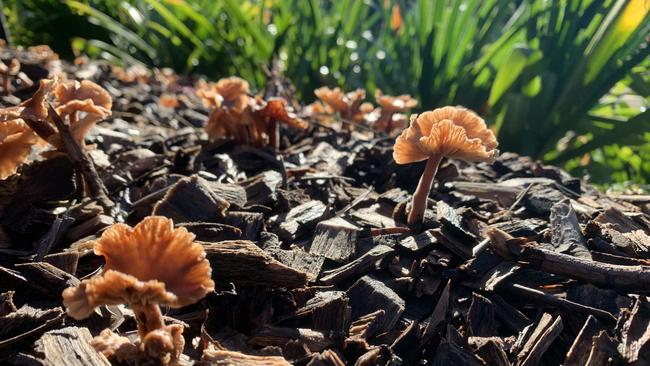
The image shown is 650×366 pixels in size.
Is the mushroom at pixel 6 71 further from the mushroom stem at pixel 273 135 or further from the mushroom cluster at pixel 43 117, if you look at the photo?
the mushroom stem at pixel 273 135

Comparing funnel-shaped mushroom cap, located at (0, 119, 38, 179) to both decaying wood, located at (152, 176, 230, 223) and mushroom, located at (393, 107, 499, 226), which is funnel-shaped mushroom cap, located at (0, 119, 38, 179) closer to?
decaying wood, located at (152, 176, 230, 223)

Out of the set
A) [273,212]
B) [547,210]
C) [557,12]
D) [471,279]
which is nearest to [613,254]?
[547,210]

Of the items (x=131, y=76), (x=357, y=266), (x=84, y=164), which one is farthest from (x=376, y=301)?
(x=131, y=76)

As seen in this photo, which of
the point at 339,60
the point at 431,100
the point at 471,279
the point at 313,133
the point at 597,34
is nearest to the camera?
the point at 471,279

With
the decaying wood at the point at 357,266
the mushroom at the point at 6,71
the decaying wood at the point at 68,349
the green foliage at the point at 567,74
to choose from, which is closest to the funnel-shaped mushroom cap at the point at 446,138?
the decaying wood at the point at 357,266

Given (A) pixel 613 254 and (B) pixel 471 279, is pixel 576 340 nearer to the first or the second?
(B) pixel 471 279

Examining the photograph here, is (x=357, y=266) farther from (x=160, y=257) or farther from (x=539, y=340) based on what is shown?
(x=160, y=257)

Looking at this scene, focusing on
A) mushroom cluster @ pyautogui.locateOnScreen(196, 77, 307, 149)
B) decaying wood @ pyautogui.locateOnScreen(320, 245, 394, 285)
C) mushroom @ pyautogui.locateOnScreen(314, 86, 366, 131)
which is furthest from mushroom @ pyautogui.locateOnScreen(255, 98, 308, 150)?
decaying wood @ pyautogui.locateOnScreen(320, 245, 394, 285)
